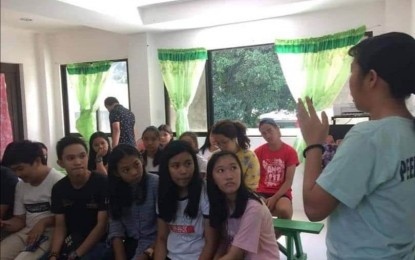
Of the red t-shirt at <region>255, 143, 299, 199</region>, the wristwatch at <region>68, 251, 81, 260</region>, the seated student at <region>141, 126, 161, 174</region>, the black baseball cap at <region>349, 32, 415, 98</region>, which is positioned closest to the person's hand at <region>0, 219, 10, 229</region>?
the black baseball cap at <region>349, 32, 415, 98</region>

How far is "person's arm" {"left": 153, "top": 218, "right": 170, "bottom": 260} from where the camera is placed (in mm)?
1361

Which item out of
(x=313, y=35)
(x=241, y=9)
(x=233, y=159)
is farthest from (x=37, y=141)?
(x=313, y=35)

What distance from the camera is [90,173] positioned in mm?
1420

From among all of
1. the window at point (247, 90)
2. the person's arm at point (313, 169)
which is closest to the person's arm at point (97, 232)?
the person's arm at point (313, 169)

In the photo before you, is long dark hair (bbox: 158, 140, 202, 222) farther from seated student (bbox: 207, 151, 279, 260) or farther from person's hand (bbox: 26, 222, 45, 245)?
person's hand (bbox: 26, 222, 45, 245)

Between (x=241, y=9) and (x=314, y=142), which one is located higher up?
(x=241, y=9)

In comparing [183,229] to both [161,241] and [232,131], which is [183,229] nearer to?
[161,241]

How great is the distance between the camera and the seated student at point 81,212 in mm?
1262

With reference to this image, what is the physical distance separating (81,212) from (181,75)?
2.64 metres

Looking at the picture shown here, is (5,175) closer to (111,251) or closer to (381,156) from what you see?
(381,156)

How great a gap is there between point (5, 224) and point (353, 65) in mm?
677

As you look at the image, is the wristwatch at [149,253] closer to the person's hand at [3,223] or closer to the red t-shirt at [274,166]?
the person's hand at [3,223]

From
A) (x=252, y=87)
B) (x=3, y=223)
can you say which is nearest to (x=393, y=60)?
(x=3, y=223)

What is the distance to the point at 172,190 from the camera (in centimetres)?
136
